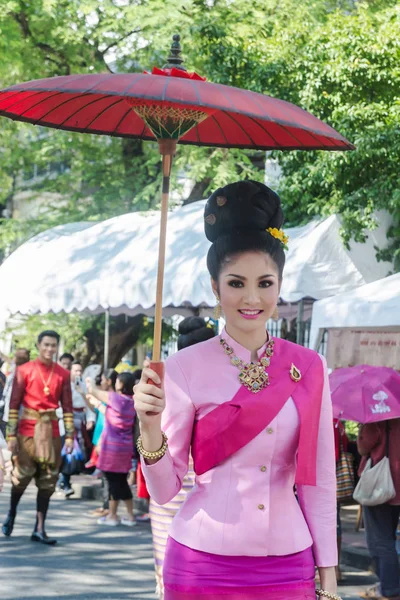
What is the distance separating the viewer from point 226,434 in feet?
10.4

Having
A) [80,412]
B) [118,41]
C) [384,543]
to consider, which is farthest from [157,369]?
[118,41]

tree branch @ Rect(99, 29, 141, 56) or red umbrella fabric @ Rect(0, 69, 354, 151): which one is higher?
tree branch @ Rect(99, 29, 141, 56)

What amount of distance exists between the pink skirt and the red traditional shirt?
7228 millimetres

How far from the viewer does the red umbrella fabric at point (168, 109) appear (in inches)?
118

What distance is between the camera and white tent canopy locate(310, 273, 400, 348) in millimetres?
9398

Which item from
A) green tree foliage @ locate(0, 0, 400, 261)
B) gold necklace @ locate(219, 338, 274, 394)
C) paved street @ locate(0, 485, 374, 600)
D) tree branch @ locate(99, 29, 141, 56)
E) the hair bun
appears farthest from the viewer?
tree branch @ locate(99, 29, 141, 56)

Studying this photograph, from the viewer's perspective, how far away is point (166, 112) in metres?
3.36

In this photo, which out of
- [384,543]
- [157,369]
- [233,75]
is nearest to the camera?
[157,369]

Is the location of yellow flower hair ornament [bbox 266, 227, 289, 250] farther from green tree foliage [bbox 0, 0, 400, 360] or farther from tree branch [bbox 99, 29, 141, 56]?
tree branch [bbox 99, 29, 141, 56]

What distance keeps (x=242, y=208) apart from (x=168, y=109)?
39cm

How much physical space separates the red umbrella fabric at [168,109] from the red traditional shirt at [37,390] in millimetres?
6417

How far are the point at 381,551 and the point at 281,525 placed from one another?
5156 millimetres

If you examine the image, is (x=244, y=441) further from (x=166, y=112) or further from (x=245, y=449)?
(x=166, y=112)

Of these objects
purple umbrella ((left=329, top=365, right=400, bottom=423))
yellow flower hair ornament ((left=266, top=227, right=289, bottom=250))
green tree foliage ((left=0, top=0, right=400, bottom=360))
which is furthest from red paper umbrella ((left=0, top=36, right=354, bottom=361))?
green tree foliage ((left=0, top=0, right=400, bottom=360))
